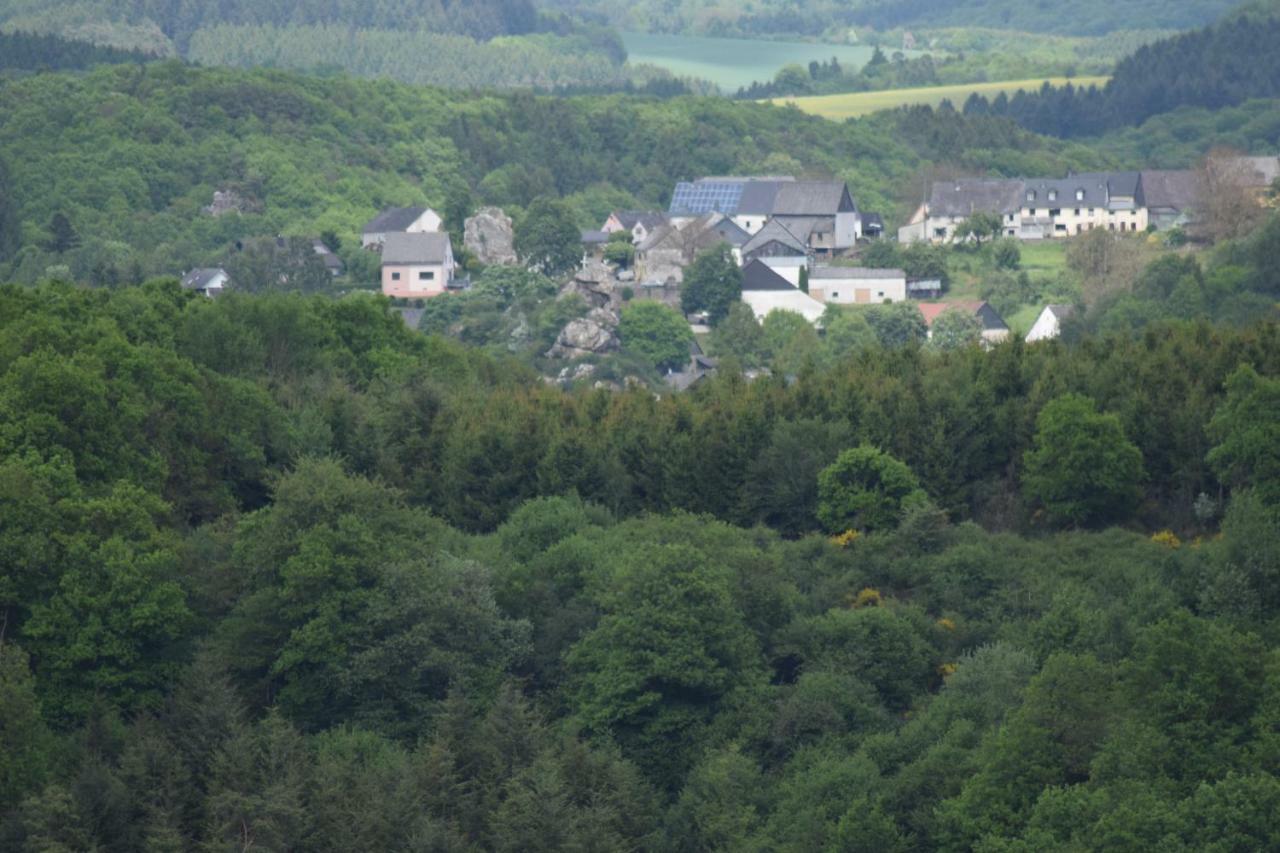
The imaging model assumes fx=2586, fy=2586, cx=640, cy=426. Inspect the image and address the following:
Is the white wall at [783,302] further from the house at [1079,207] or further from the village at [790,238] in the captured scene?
the house at [1079,207]

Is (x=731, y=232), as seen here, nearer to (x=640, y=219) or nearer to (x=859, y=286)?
(x=640, y=219)

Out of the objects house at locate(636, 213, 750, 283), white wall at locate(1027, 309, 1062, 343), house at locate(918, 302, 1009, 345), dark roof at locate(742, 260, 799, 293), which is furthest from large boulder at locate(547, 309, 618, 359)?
white wall at locate(1027, 309, 1062, 343)

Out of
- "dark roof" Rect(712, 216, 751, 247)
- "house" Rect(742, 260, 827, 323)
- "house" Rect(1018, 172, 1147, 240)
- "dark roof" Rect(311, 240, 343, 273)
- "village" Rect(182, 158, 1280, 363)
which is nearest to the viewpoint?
"house" Rect(742, 260, 827, 323)

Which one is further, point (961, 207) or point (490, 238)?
point (961, 207)

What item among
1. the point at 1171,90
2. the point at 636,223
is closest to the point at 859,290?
→ the point at 636,223

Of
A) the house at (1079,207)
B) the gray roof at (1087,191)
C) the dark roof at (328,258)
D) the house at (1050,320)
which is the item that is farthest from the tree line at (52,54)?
the house at (1050,320)

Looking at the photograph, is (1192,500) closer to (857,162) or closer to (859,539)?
(859,539)

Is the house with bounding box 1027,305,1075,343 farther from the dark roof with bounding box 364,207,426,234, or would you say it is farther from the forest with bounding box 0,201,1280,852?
the dark roof with bounding box 364,207,426,234

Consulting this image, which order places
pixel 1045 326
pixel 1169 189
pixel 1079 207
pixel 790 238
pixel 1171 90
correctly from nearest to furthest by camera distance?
pixel 1045 326 < pixel 790 238 < pixel 1079 207 < pixel 1169 189 < pixel 1171 90
